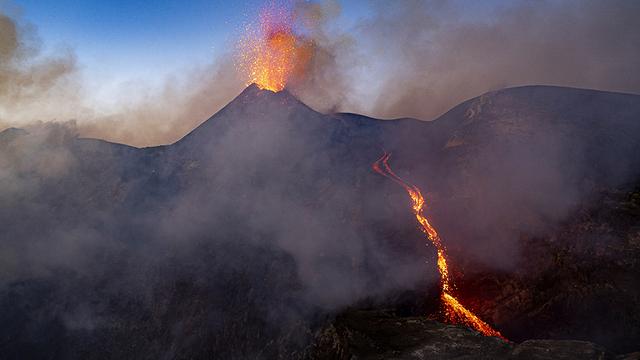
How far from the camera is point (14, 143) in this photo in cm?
13212

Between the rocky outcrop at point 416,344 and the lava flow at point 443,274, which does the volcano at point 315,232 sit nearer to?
the rocky outcrop at point 416,344

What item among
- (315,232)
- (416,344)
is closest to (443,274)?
(416,344)

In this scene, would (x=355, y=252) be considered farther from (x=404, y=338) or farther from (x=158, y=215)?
(x=158, y=215)

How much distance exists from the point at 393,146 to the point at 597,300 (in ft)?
242

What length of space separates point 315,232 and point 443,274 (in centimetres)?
2702

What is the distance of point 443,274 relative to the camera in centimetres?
6650

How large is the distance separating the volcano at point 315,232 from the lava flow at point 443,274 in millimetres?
1602

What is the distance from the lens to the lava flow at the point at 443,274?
183ft

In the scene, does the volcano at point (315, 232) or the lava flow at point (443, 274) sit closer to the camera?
the lava flow at point (443, 274)

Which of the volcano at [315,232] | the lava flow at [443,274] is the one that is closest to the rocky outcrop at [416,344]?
the volcano at [315,232]

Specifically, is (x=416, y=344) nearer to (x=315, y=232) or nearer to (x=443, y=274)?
(x=443, y=274)

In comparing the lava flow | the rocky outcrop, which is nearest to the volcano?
the rocky outcrop

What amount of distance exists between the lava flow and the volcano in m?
1.60

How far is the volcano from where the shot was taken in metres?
58.0
